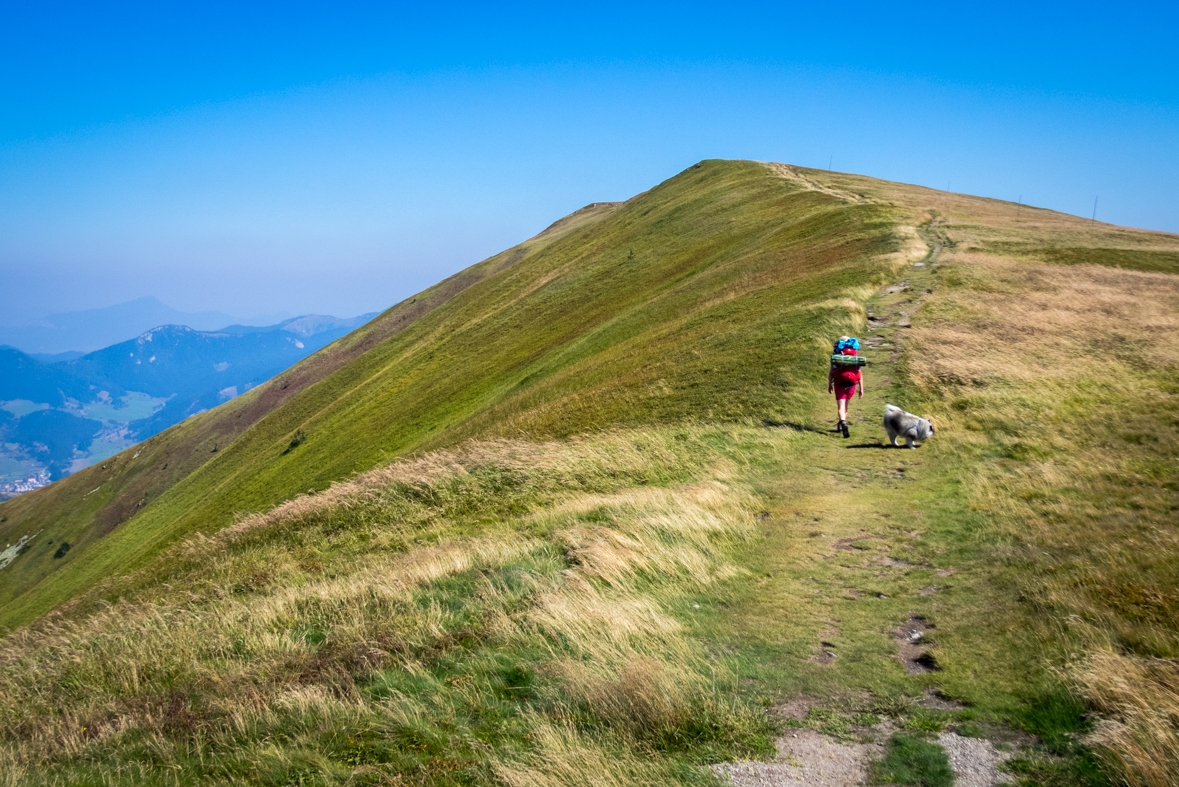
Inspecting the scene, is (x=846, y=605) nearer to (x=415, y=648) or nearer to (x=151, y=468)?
(x=415, y=648)

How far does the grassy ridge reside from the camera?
84.2ft

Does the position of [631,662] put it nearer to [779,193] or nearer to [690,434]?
[690,434]

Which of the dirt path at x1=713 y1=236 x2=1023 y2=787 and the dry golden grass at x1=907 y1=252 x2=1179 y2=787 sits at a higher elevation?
the dry golden grass at x1=907 y1=252 x2=1179 y2=787

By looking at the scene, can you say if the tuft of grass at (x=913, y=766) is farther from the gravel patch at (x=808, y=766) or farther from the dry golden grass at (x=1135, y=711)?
the dry golden grass at (x=1135, y=711)

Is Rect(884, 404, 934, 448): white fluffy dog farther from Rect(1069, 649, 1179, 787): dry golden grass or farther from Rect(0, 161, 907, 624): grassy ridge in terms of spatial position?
Rect(1069, 649, 1179, 787): dry golden grass

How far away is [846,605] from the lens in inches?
326

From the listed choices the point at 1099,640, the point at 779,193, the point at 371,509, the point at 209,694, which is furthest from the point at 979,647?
the point at 779,193

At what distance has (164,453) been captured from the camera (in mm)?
104625

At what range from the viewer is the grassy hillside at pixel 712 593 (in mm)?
5645

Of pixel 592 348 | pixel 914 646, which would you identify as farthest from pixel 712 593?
pixel 592 348

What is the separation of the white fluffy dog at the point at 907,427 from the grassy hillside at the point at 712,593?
70 centimetres

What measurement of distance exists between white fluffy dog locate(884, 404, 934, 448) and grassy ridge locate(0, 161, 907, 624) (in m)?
4.37

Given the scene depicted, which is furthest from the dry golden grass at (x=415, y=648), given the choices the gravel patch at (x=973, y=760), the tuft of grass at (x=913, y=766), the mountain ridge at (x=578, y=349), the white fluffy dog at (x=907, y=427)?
the mountain ridge at (x=578, y=349)

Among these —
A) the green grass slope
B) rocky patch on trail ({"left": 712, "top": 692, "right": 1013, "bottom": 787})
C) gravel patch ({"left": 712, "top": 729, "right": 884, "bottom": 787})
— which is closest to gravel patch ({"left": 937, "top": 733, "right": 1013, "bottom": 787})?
rocky patch on trail ({"left": 712, "top": 692, "right": 1013, "bottom": 787})
